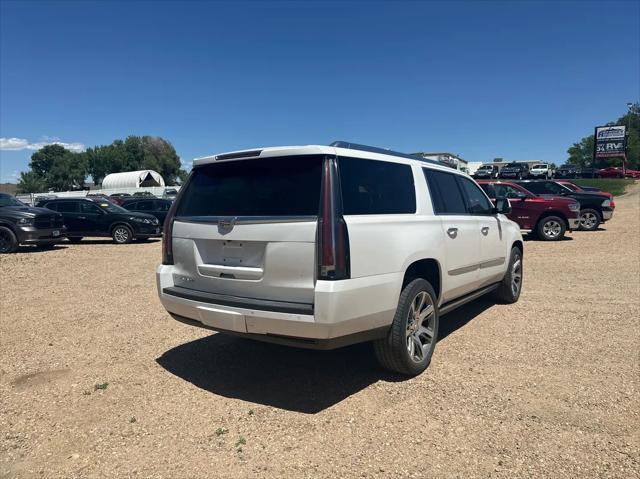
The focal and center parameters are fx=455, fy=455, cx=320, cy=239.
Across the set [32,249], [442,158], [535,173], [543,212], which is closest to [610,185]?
[535,173]

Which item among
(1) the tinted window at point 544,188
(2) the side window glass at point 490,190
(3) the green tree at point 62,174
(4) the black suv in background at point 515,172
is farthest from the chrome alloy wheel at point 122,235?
(3) the green tree at point 62,174

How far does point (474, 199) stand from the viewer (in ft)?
18.4

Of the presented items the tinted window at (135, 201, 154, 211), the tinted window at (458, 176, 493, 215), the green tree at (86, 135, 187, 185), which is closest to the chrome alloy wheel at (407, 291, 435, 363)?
the tinted window at (458, 176, 493, 215)

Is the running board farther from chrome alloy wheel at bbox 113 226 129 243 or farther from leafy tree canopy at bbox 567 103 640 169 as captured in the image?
leafy tree canopy at bbox 567 103 640 169

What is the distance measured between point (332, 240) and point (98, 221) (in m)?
14.9

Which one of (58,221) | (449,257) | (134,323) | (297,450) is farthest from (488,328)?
(58,221)

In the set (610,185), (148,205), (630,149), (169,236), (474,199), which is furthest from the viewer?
(630,149)

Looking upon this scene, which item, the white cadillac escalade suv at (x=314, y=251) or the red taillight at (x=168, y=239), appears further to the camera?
the red taillight at (x=168, y=239)

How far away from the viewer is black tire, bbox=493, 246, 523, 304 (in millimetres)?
6461

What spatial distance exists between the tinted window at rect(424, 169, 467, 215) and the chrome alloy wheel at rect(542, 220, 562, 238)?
11.0 metres

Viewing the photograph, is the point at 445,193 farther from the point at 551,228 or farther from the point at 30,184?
the point at 30,184

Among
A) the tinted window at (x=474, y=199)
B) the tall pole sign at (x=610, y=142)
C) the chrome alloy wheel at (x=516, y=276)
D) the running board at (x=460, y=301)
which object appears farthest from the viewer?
the tall pole sign at (x=610, y=142)

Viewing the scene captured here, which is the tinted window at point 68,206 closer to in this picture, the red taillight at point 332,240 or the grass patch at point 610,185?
the red taillight at point 332,240

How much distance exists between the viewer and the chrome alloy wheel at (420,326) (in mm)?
3891
